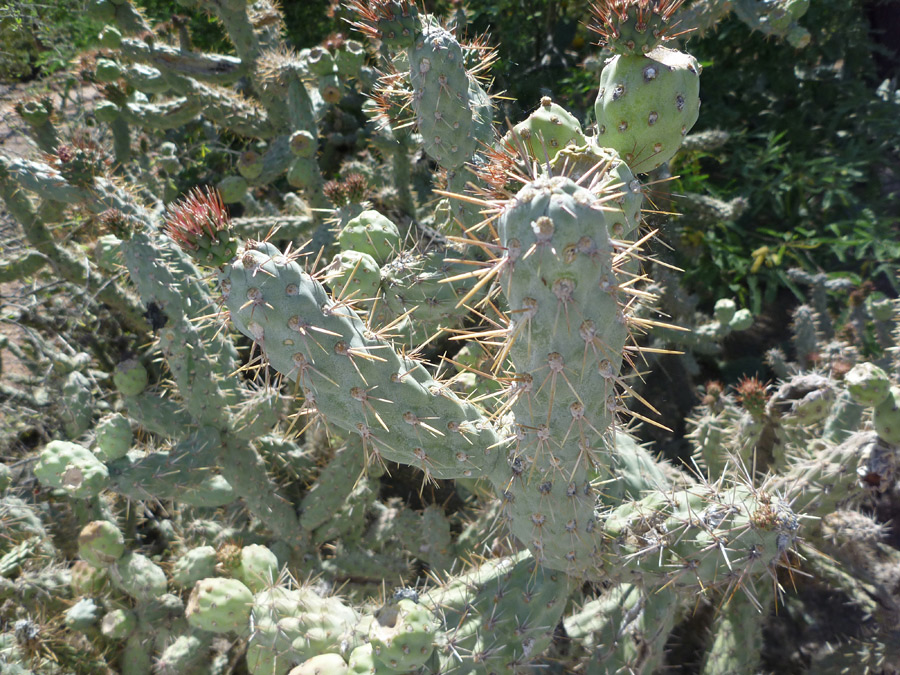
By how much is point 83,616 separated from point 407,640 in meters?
1.52

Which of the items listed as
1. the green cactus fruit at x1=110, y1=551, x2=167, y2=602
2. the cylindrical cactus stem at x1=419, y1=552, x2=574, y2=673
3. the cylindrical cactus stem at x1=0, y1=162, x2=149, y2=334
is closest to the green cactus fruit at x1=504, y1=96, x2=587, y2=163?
the cylindrical cactus stem at x1=419, y1=552, x2=574, y2=673

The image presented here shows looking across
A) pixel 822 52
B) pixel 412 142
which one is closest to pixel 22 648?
pixel 412 142

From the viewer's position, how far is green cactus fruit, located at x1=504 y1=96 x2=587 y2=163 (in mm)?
1475

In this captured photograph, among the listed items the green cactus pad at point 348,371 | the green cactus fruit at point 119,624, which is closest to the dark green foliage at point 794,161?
the green cactus pad at point 348,371

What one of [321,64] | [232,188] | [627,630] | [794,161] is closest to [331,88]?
[321,64]

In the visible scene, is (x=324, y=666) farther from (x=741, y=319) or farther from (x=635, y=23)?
(x=741, y=319)

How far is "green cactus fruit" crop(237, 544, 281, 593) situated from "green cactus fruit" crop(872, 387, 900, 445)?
6.53ft

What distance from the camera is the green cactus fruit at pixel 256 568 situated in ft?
6.85

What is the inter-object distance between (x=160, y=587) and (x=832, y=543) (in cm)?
261

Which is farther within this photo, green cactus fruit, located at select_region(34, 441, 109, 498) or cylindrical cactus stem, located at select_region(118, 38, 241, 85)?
cylindrical cactus stem, located at select_region(118, 38, 241, 85)

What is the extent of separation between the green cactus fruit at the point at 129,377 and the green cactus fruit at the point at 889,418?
8.37 feet

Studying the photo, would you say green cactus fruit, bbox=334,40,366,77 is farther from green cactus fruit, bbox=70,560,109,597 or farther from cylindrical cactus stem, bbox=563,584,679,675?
cylindrical cactus stem, bbox=563,584,679,675

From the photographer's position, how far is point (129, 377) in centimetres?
234

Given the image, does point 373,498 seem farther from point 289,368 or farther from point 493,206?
point 493,206
